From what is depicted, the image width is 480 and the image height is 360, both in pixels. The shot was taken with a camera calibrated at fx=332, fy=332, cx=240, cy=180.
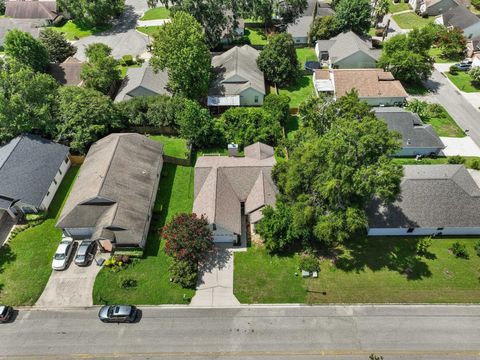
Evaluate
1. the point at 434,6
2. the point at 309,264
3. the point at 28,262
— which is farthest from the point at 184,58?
the point at 434,6

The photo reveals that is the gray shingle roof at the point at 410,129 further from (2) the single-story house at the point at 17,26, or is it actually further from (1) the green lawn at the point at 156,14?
(2) the single-story house at the point at 17,26

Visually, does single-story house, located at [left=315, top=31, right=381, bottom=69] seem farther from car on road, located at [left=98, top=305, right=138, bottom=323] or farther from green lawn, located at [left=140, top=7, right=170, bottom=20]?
car on road, located at [left=98, top=305, right=138, bottom=323]

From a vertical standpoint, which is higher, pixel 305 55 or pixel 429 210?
pixel 305 55

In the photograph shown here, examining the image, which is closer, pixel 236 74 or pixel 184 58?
pixel 184 58

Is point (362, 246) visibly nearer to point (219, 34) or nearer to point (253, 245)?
point (253, 245)

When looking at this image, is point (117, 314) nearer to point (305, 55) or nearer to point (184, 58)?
point (184, 58)

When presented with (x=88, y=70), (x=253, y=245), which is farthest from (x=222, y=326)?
(x=88, y=70)
